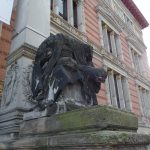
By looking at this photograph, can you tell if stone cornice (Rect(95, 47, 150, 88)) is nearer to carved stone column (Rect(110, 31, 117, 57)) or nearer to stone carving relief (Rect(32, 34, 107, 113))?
carved stone column (Rect(110, 31, 117, 57))

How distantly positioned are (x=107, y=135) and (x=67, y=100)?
3.99 ft

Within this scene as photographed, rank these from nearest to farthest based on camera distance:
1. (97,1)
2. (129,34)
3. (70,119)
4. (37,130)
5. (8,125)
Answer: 1. (70,119)
2. (37,130)
3. (8,125)
4. (97,1)
5. (129,34)

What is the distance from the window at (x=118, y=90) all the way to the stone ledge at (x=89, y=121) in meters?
8.24

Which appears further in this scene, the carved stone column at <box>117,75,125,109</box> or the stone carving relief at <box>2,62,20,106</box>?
the carved stone column at <box>117,75,125,109</box>

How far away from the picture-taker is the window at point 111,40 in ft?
A: 41.8

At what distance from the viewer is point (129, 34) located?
16422 millimetres

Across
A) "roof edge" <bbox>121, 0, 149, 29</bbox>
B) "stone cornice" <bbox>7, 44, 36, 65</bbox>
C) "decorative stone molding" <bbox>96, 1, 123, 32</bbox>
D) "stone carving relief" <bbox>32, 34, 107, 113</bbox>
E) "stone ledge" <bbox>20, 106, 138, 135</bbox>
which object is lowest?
"stone ledge" <bbox>20, 106, 138, 135</bbox>

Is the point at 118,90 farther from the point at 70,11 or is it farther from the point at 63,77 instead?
the point at 63,77

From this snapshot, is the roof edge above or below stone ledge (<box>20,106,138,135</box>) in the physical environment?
above

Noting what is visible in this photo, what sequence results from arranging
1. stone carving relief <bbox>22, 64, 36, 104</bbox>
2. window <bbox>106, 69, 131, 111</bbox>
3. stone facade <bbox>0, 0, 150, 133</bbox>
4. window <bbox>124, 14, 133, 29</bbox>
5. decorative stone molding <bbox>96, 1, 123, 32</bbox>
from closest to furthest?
stone carving relief <bbox>22, 64, 36, 104</bbox> → stone facade <bbox>0, 0, 150, 133</bbox> → window <bbox>106, 69, 131, 111</bbox> → decorative stone molding <bbox>96, 1, 123, 32</bbox> → window <bbox>124, 14, 133, 29</bbox>

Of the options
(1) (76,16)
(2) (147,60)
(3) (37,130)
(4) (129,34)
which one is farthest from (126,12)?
(3) (37,130)

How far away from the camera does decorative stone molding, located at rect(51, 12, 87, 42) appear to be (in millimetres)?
8433

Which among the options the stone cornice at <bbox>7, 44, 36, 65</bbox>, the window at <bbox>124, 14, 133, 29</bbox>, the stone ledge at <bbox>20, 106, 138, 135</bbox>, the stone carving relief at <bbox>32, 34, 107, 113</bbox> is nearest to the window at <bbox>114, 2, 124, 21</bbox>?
the window at <bbox>124, 14, 133, 29</bbox>

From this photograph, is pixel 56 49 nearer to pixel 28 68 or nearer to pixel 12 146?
pixel 28 68
